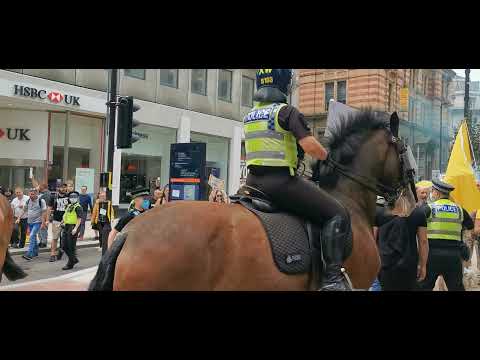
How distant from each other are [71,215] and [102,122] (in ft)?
34.7

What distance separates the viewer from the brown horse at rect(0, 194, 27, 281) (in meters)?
5.21

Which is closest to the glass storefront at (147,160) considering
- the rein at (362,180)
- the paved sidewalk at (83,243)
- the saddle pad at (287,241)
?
the paved sidewalk at (83,243)

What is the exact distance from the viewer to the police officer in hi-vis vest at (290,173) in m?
3.75

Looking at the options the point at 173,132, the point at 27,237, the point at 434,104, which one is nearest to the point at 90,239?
the point at 27,237

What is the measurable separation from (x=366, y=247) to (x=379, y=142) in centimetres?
105

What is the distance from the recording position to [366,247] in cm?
420

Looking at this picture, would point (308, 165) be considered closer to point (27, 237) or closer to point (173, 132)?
point (27, 237)

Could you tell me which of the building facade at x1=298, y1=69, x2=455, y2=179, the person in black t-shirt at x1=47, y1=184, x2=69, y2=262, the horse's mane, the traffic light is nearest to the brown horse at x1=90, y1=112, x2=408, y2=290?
the horse's mane

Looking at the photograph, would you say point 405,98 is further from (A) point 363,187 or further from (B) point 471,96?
(A) point 363,187

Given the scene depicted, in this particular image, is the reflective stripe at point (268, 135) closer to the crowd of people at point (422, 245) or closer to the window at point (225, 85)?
the crowd of people at point (422, 245)

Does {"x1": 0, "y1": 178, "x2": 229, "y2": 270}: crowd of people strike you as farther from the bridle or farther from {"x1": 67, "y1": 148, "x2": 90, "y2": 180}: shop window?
the bridle

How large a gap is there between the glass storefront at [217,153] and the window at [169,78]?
3286 mm

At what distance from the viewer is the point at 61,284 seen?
9.19 m

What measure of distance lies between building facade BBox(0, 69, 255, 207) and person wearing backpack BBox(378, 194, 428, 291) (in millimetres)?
11073
